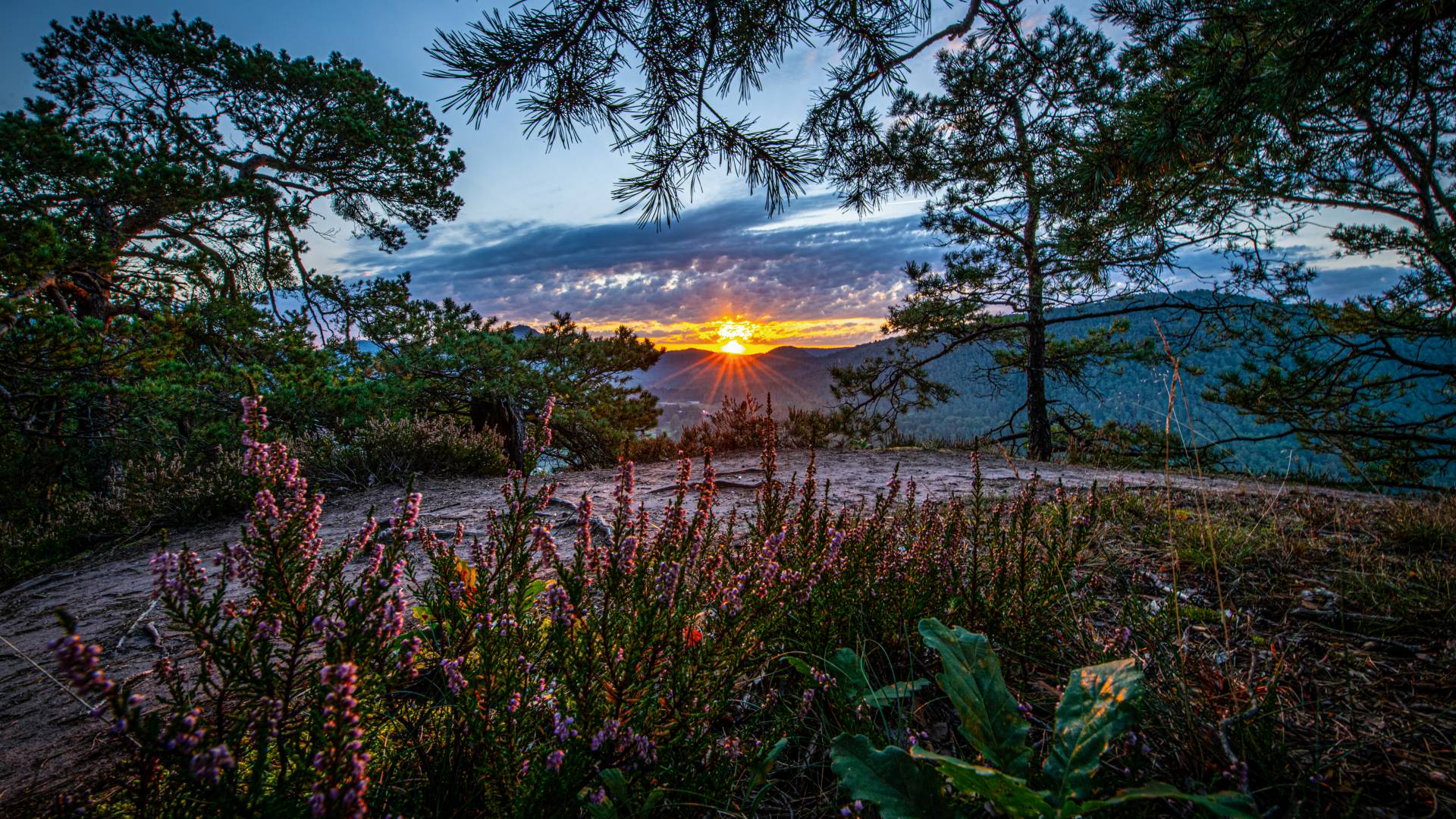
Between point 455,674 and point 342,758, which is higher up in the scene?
point 342,758

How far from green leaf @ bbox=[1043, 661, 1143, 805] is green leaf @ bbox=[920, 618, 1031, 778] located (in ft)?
0.24

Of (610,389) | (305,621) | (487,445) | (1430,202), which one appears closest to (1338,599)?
(305,621)

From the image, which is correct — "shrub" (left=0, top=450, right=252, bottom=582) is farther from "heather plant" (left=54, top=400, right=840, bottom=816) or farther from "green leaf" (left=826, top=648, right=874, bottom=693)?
"green leaf" (left=826, top=648, right=874, bottom=693)

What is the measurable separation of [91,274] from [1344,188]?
1912 centimetres

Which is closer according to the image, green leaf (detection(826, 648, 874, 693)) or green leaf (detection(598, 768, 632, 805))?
green leaf (detection(598, 768, 632, 805))

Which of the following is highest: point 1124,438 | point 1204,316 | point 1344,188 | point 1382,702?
point 1344,188

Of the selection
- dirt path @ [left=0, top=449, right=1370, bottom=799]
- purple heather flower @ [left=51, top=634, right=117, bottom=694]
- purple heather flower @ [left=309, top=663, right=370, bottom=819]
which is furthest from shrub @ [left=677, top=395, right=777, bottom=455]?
purple heather flower @ [left=51, top=634, right=117, bottom=694]

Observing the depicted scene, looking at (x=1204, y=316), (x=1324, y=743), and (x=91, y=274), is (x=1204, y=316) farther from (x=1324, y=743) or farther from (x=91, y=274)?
(x=91, y=274)

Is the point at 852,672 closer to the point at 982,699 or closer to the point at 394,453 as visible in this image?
the point at 982,699

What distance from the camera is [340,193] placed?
11.2m

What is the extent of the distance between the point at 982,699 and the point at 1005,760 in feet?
0.41

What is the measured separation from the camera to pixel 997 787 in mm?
949

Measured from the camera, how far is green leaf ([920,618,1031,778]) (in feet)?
3.83

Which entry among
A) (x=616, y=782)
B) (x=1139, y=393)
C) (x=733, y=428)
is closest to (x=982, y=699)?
(x=616, y=782)
